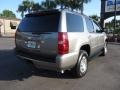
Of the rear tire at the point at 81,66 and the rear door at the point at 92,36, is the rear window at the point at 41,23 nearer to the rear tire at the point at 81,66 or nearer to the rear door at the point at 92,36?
the rear tire at the point at 81,66

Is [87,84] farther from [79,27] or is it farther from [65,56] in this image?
[79,27]

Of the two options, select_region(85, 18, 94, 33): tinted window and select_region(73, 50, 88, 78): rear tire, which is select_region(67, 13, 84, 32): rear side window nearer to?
select_region(85, 18, 94, 33): tinted window

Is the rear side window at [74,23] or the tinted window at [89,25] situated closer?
the rear side window at [74,23]

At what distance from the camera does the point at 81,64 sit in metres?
7.16

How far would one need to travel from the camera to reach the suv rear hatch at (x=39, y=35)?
20.3 feet

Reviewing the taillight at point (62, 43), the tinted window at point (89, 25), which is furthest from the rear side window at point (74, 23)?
the tinted window at point (89, 25)

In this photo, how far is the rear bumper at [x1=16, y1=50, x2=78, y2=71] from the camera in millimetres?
6086

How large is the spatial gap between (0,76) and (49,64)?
187cm

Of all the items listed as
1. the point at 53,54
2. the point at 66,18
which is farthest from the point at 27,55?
the point at 66,18

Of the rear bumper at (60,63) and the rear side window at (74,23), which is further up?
the rear side window at (74,23)

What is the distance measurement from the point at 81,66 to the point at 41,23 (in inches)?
73.7

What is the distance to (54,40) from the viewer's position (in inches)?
241

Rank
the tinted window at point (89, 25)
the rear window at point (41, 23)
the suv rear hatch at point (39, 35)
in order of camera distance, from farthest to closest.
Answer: the tinted window at point (89, 25) < the rear window at point (41, 23) < the suv rear hatch at point (39, 35)

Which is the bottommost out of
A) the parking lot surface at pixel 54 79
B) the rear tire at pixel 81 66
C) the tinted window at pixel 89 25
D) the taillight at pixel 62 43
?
the parking lot surface at pixel 54 79
